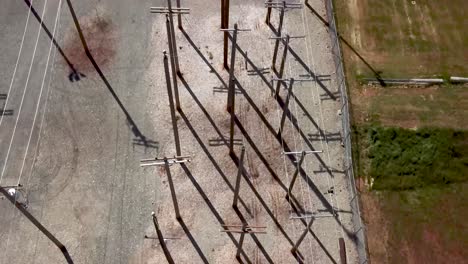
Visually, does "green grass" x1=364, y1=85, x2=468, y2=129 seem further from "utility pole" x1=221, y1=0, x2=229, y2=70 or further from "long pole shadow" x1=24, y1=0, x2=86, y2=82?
"long pole shadow" x1=24, y1=0, x2=86, y2=82

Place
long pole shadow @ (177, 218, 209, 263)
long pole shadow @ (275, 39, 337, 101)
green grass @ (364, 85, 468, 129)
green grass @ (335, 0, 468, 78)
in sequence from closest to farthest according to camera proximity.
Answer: long pole shadow @ (177, 218, 209, 263) → green grass @ (364, 85, 468, 129) → long pole shadow @ (275, 39, 337, 101) → green grass @ (335, 0, 468, 78)

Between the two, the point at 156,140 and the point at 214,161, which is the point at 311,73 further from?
the point at 156,140

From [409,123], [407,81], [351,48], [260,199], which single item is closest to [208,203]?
[260,199]

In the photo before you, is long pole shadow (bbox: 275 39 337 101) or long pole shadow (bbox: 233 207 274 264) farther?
long pole shadow (bbox: 275 39 337 101)

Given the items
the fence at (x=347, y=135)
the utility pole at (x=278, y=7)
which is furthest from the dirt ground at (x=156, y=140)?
the utility pole at (x=278, y=7)

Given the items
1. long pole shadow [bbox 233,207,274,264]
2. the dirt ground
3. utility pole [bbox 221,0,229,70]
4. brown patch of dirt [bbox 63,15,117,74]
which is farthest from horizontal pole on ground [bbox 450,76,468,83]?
brown patch of dirt [bbox 63,15,117,74]

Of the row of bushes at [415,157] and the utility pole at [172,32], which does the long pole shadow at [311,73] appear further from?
the utility pole at [172,32]
